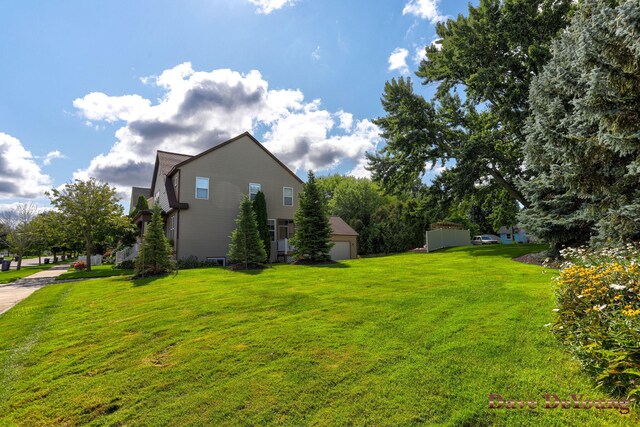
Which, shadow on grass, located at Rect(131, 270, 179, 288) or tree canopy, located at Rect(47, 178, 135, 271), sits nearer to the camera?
shadow on grass, located at Rect(131, 270, 179, 288)

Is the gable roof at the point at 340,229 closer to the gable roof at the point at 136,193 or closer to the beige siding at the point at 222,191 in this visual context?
the beige siding at the point at 222,191

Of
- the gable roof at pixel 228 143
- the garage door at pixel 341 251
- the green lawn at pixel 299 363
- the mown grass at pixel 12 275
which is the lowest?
the mown grass at pixel 12 275

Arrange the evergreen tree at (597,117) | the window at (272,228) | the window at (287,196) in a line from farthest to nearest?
1. the window at (287,196)
2. the window at (272,228)
3. the evergreen tree at (597,117)

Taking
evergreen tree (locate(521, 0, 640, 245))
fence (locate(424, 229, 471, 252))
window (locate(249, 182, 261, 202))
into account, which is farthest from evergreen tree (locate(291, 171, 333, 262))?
fence (locate(424, 229, 471, 252))

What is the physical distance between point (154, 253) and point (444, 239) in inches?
885

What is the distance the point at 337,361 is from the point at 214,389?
59.6 inches

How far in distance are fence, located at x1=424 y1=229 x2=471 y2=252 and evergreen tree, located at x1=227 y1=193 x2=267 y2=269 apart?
52.1 feet

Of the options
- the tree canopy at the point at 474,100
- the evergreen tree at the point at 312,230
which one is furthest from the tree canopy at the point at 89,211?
the tree canopy at the point at 474,100

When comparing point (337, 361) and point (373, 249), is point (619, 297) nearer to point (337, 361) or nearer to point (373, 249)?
point (337, 361)

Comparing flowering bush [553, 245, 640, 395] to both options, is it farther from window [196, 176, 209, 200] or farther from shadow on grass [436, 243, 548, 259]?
window [196, 176, 209, 200]

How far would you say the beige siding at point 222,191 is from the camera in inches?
771

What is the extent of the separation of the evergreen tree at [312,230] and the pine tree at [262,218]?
404 cm

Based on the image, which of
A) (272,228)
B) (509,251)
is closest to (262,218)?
(272,228)

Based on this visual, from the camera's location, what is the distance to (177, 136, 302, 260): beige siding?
64.3 feet
